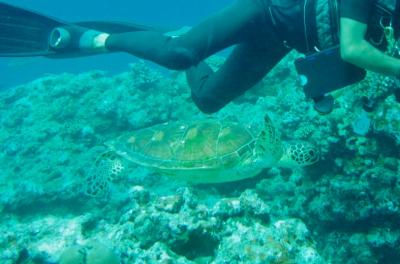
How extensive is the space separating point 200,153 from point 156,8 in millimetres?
49927

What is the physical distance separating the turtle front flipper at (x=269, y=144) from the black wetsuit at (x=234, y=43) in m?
0.62

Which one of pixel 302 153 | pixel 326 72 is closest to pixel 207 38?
pixel 326 72

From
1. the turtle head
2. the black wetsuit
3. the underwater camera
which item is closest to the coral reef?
the turtle head

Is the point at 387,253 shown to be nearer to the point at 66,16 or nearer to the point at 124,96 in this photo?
the point at 124,96

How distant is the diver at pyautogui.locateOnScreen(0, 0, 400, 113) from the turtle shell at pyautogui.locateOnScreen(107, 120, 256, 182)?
877 millimetres

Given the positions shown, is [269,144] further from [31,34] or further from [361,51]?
[31,34]

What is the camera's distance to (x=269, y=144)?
4.46 m

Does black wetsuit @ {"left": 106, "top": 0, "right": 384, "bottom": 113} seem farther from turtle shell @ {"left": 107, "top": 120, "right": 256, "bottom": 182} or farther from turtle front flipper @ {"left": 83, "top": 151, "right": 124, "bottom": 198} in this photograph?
turtle front flipper @ {"left": 83, "top": 151, "right": 124, "bottom": 198}

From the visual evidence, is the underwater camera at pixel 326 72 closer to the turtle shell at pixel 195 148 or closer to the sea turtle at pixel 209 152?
the sea turtle at pixel 209 152

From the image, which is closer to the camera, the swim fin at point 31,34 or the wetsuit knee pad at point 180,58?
the wetsuit knee pad at point 180,58

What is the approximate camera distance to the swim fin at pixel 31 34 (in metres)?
5.06

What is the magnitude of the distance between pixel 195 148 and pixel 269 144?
4.21 ft

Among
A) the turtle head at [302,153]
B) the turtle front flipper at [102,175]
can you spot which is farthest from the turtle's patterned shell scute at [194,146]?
the turtle head at [302,153]

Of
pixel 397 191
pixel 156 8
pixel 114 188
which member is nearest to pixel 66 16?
pixel 156 8
